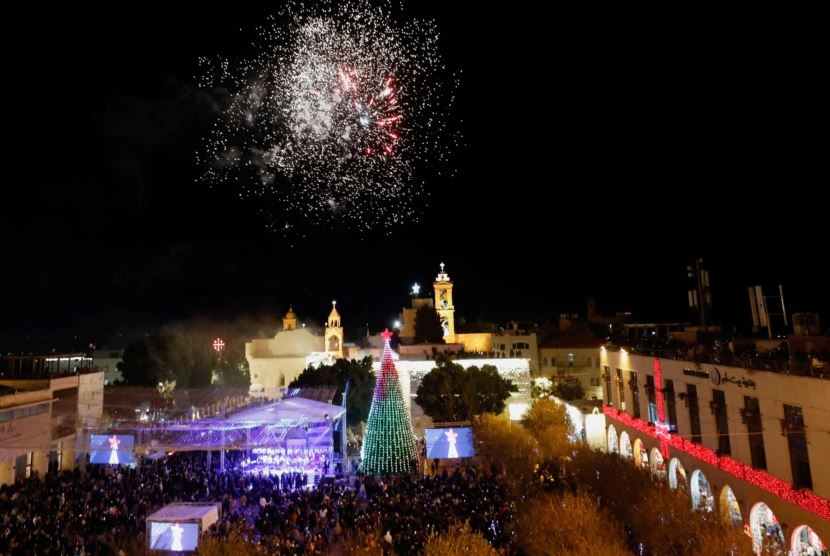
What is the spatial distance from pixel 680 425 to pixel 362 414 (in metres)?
20.3

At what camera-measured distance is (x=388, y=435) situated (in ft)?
73.6

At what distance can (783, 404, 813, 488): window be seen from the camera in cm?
1371

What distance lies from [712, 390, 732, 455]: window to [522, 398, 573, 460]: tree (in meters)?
6.40

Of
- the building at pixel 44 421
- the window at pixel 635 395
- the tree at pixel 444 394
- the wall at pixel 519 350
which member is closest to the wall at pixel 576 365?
the wall at pixel 519 350

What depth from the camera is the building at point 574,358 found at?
54.4 m

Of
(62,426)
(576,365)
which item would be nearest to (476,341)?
(576,365)

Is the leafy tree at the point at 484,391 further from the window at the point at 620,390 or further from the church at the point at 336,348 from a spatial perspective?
the church at the point at 336,348

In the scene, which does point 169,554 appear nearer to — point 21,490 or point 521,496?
point 21,490

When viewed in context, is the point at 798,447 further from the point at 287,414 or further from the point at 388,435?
the point at 287,414

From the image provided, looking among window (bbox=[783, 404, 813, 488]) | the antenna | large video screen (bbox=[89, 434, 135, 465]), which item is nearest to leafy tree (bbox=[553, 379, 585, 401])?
the antenna

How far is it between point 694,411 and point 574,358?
3676cm

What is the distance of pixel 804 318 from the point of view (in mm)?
17453

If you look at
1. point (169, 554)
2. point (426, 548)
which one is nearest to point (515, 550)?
point (426, 548)

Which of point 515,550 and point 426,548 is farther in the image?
point 515,550
